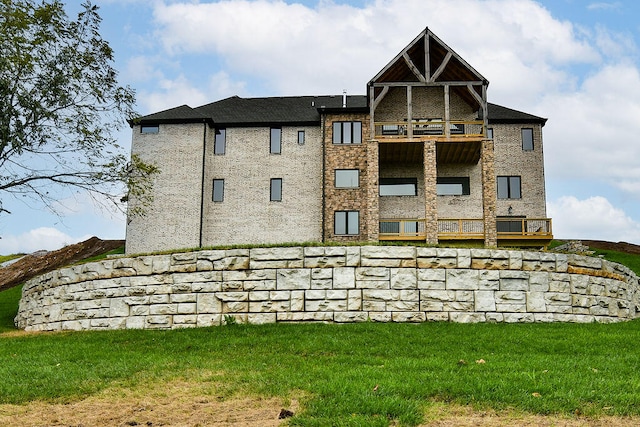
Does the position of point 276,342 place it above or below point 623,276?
below

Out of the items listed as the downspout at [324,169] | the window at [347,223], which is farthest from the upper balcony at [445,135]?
the window at [347,223]

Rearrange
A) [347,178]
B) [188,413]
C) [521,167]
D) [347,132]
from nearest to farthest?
[188,413], [347,178], [347,132], [521,167]

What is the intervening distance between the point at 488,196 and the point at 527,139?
18.9ft

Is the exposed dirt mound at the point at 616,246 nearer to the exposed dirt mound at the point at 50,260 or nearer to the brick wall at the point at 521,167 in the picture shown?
the brick wall at the point at 521,167

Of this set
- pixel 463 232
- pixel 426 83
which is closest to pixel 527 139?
pixel 426 83

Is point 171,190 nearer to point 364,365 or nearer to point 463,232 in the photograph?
point 463,232

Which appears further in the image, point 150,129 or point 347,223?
point 150,129

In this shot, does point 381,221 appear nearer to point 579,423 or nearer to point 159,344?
point 159,344

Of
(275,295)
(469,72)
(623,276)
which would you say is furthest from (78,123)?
(469,72)

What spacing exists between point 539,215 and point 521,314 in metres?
Result: 16.2

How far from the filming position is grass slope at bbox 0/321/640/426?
24.1 feet

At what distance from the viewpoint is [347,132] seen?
28.6 m

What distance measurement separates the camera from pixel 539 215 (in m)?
28.9

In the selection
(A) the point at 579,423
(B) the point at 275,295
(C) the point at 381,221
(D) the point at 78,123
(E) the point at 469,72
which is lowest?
(A) the point at 579,423
